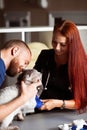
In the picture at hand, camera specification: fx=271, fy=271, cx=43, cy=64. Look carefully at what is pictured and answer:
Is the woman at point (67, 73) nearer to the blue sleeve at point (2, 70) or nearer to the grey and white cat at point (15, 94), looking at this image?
the grey and white cat at point (15, 94)

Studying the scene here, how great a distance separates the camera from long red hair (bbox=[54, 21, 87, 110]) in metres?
1.31

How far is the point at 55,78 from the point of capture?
1423mm

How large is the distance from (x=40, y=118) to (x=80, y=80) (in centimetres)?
29

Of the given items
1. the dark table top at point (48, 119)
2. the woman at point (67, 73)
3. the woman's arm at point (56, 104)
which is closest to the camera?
the dark table top at point (48, 119)

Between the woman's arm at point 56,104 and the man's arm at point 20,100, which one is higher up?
the man's arm at point 20,100

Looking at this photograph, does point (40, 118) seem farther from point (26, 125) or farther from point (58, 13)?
point (58, 13)

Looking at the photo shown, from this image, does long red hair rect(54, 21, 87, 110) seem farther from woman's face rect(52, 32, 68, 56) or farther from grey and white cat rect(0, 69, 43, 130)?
grey and white cat rect(0, 69, 43, 130)

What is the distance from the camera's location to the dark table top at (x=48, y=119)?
1.08 m

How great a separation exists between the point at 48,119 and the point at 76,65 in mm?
317

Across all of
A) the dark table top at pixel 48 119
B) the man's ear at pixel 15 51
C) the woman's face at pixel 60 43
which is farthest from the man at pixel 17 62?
the woman's face at pixel 60 43

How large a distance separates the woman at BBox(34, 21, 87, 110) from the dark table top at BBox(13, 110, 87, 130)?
0.04 meters

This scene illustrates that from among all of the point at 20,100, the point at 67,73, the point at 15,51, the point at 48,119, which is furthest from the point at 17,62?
the point at 67,73

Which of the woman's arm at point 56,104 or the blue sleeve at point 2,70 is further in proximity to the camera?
the woman's arm at point 56,104

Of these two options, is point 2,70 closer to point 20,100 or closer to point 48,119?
point 20,100
